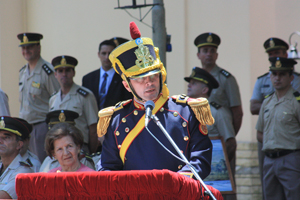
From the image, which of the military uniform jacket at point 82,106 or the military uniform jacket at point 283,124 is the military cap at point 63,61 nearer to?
Answer: the military uniform jacket at point 82,106

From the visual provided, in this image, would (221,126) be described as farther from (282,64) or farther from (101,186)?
(101,186)

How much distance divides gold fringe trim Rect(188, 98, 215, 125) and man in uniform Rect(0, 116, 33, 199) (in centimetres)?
238

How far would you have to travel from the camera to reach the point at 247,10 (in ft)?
26.3

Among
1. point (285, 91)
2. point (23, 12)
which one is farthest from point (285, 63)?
point (23, 12)

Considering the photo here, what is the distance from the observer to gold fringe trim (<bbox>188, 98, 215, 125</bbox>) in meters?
2.67

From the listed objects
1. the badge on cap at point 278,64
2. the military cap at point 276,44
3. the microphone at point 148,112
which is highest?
the microphone at point 148,112

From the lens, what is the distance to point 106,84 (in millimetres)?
6227

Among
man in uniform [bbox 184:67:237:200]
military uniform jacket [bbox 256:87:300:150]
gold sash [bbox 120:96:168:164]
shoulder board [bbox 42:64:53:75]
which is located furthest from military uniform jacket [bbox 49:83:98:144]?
gold sash [bbox 120:96:168:164]

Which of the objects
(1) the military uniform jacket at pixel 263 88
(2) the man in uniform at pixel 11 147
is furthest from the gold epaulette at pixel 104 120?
(1) the military uniform jacket at pixel 263 88

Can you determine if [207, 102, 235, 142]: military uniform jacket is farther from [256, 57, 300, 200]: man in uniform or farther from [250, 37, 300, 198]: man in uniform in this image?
[250, 37, 300, 198]: man in uniform

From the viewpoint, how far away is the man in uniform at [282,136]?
17.3 ft

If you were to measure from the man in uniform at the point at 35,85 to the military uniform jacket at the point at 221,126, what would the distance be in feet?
7.23

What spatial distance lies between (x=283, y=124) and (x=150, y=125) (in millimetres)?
3031

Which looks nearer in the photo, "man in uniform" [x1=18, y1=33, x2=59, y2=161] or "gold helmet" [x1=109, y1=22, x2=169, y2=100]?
"gold helmet" [x1=109, y1=22, x2=169, y2=100]
